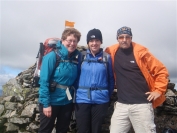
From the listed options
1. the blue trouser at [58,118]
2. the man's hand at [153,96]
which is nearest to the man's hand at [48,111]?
the blue trouser at [58,118]

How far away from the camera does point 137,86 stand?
18.6 ft

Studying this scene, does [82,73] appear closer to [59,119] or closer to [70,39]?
[70,39]

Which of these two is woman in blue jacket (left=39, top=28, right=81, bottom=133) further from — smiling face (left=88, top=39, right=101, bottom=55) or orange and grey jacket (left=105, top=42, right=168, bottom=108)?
orange and grey jacket (left=105, top=42, right=168, bottom=108)

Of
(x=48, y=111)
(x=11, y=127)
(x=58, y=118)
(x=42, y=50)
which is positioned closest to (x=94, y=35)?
(x=42, y=50)

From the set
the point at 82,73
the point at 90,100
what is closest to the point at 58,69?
the point at 82,73

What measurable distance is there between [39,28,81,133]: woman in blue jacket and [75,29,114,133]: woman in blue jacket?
333mm

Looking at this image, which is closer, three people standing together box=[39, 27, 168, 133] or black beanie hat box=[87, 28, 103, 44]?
three people standing together box=[39, 27, 168, 133]

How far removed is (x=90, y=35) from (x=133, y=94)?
7.52 ft

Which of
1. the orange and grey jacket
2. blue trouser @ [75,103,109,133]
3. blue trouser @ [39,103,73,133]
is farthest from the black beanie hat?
blue trouser @ [39,103,73,133]

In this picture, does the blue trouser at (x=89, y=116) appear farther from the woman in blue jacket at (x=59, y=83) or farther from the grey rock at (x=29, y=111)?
the grey rock at (x=29, y=111)

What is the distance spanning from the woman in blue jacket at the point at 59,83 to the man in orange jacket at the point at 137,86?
1498 millimetres

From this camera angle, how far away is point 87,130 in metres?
5.60

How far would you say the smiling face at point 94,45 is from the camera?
5938 millimetres

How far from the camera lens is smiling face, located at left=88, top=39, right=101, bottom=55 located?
594cm
